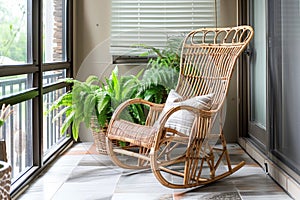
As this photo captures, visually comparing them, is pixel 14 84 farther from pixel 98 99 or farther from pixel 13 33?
pixel 98 99

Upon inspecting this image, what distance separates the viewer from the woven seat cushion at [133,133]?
323 cm

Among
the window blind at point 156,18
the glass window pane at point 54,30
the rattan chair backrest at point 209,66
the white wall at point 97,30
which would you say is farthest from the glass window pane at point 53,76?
the rattan chair backrest at point 209,66

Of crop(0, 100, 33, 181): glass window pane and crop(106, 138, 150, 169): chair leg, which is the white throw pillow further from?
crop(0, 100, 33, 181): glass window pane

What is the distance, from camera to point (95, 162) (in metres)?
4.09

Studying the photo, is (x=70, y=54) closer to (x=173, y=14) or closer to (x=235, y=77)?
(x=173, y=14)

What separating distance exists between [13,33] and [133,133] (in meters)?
1.10

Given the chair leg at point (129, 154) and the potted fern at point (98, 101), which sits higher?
the potted fern at point (98, 101)

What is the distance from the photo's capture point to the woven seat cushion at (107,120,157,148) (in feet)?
10.6

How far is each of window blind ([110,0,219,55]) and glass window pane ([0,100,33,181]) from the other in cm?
178

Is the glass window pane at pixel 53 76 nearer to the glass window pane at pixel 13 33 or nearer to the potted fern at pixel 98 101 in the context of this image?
the potted fern at pixel 98 101

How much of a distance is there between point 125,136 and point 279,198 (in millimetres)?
1168

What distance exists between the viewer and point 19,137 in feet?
11.2

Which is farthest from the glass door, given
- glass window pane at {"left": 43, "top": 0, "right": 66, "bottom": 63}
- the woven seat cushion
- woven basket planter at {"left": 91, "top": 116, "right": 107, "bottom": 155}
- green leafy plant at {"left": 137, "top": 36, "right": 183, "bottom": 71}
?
glass window pane at {"left": 43, "top": 0, "right": 66, "bottom": 63}

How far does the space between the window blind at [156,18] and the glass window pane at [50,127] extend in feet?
3.22
